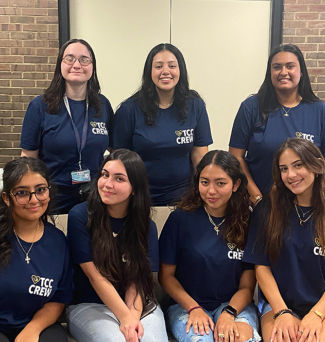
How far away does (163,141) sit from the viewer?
2418 millimetres

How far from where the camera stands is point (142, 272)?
192cm

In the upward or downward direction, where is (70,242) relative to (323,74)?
downward

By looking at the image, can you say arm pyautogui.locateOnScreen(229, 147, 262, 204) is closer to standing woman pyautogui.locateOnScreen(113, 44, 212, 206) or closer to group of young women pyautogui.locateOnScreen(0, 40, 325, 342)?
group of young women pyautogui.locateOnScreen(0, 40, 325, 342)

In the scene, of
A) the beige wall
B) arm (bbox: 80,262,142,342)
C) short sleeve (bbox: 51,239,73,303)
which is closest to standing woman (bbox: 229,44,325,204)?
arm (bbox: 80,262,142,342)

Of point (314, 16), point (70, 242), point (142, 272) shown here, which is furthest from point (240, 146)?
point (314, 16)

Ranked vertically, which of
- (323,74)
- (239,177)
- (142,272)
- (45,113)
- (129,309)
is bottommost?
(129,309)

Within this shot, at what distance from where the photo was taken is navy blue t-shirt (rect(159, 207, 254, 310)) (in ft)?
6.53

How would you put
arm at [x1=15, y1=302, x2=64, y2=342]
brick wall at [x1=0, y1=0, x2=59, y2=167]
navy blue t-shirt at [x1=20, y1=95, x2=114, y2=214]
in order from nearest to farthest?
1. arm at [x1=15, y1=302, x2=64, y2=342]
2. navy blue t-shirt at [x1=20, y1=95, x2=114, y2=214]
3. brick wall at [x1=0, y1=0, x2=59, y2=167]

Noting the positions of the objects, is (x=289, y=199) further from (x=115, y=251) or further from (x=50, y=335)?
(x=50, y=335)

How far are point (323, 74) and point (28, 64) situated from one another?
10.4 ft

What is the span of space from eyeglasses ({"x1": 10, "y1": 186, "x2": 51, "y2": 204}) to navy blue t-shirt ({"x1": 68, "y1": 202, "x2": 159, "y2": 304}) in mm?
184

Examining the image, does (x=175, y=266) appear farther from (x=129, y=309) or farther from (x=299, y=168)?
(x=299, y=168)

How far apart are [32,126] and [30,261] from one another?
2.93 feet

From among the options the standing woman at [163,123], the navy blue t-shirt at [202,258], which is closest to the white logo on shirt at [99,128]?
the standing woman at [163,123]
